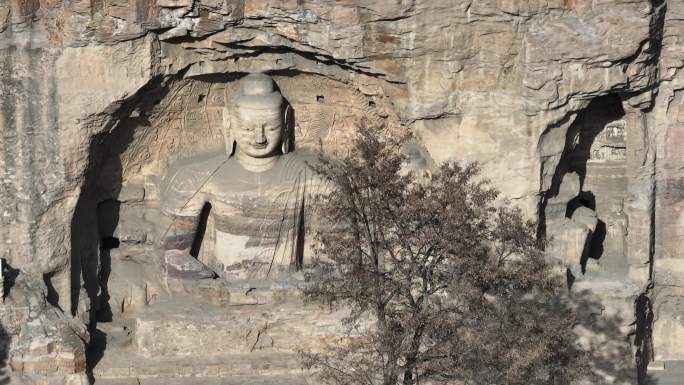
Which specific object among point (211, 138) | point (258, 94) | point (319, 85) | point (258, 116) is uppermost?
point (319, 85)

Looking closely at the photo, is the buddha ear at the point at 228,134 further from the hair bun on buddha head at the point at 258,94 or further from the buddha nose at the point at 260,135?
the buddha nose at the point at 260,135

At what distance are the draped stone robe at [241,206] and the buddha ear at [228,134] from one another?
0.14 m

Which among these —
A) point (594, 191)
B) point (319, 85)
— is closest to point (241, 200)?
point (319, 85)

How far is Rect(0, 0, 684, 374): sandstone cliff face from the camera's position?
19.9 meters

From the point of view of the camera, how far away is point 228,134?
21219 mm

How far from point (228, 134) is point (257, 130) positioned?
55 centimetres

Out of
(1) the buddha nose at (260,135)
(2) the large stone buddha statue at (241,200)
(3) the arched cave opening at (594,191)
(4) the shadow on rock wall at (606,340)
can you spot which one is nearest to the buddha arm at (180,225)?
(2) the large stone buddha statue at (241,200)

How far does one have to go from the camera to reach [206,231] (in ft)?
70.9

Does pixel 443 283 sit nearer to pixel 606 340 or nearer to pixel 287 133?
pixel 606 340

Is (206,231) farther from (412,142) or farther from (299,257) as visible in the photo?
(412,142)

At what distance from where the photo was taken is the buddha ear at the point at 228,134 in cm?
2116

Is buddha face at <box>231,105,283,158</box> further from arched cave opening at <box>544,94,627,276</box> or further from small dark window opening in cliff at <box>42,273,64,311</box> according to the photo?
arched cave opening at <box>544,94,627,276</box>

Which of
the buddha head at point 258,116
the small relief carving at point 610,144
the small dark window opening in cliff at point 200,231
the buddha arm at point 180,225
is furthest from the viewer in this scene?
the small relief carving at point 610,144

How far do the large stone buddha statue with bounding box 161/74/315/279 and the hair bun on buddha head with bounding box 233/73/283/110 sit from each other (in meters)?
0.03
